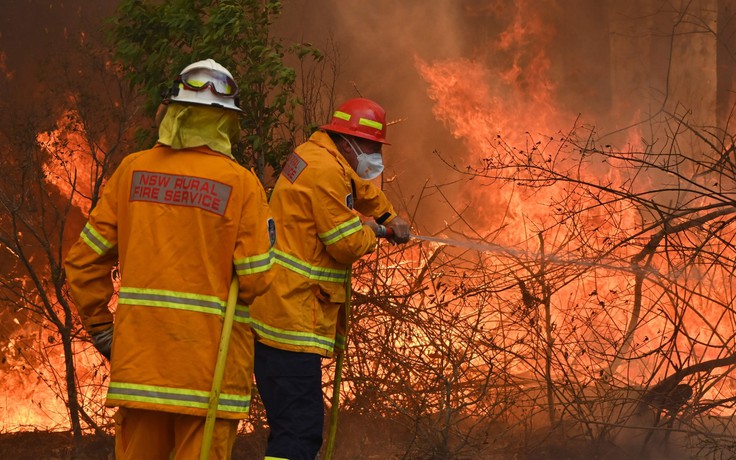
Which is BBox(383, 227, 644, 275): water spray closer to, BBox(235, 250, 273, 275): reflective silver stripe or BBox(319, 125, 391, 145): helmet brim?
BBox(319, 125, 391, 145): helmet brim

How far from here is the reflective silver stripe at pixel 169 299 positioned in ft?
10.2

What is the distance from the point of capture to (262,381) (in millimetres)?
4176

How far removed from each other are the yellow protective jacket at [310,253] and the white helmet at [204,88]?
94 centimetres

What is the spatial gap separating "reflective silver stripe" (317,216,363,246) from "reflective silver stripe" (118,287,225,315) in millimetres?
1062

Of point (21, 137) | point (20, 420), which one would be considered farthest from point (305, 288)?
point (20, 420)

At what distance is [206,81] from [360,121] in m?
1.43

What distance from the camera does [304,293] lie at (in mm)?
4156

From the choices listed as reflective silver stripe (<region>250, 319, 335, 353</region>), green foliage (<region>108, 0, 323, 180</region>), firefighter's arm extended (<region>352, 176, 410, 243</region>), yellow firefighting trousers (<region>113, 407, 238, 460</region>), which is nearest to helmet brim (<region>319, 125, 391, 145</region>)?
firefighter's arm extended (<region>352, 176, 410, 243</region>)

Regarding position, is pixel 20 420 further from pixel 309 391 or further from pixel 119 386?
pixel 119 386

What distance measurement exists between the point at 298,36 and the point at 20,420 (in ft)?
15.3

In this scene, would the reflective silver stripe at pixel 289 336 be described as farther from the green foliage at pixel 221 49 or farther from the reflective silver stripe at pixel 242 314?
the green foliage at pixel 221 49

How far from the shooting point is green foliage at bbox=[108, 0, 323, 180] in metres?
5.41

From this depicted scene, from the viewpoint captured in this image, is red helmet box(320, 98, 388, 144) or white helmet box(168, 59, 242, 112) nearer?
white helmet box(168, 59, 242, 112)

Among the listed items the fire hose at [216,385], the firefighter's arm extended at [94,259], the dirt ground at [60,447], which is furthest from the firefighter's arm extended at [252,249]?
the dirt ground at [60,447]
